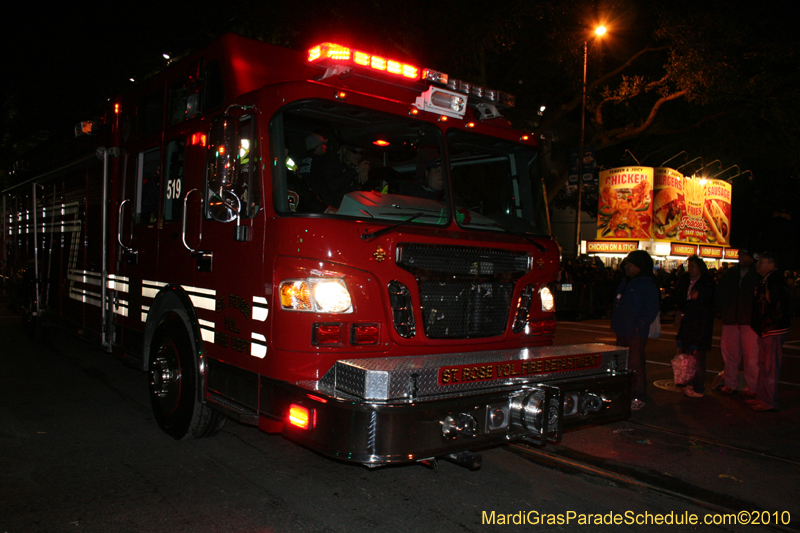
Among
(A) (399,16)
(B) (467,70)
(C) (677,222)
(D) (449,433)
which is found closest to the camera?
(D) (449,433)

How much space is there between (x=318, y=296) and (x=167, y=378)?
6.65 ft

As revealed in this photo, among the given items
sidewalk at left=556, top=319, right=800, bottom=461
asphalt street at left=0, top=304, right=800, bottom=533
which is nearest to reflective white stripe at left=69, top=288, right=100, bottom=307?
asphalt street at left=0, top=304, right=800, bottom=533

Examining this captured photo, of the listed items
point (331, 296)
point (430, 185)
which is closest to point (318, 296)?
point (331, 296)

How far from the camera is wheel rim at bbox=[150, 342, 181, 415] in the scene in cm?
504

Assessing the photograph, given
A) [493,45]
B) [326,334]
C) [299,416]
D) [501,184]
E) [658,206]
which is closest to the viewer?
[299,416]

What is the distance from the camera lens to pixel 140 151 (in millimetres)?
5918

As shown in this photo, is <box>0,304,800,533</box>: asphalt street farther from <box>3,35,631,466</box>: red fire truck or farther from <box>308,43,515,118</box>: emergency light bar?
<box>308,43,515,118</box>: emergency light bar

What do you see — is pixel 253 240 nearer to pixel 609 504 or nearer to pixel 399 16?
pixel 609 504

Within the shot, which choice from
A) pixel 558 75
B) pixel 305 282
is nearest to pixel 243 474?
pixel 305 282

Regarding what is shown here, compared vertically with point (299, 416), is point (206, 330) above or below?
above

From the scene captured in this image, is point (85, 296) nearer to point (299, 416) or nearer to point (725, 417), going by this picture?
point (299, 416)

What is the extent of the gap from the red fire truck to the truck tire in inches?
0.8

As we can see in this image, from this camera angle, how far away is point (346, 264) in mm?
3842

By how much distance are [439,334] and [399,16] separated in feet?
40.5
